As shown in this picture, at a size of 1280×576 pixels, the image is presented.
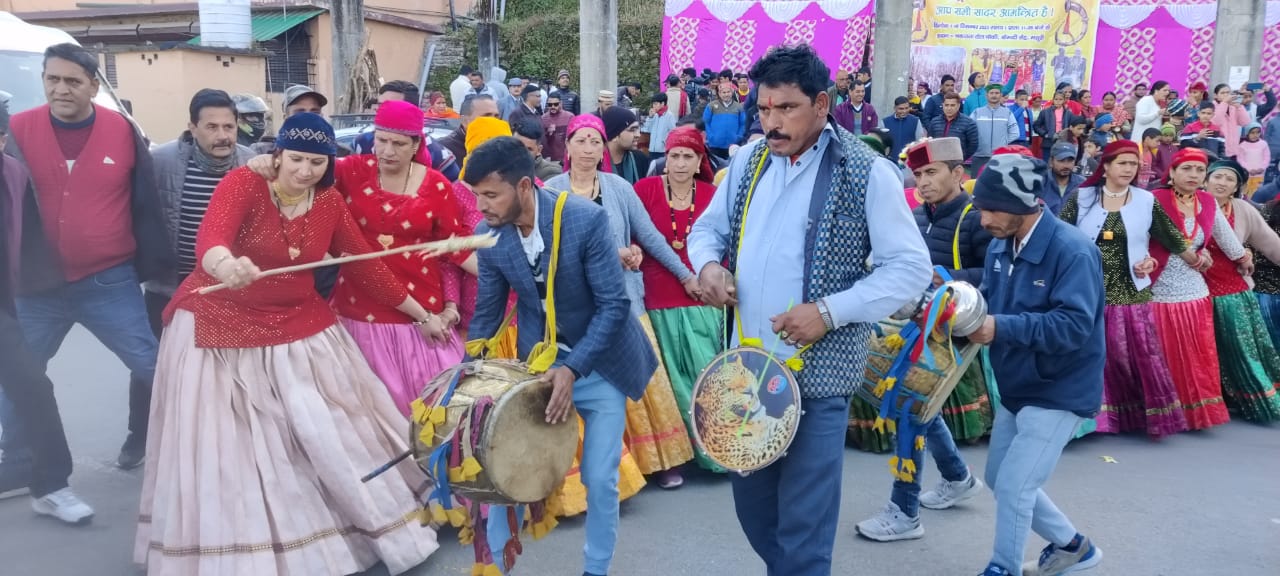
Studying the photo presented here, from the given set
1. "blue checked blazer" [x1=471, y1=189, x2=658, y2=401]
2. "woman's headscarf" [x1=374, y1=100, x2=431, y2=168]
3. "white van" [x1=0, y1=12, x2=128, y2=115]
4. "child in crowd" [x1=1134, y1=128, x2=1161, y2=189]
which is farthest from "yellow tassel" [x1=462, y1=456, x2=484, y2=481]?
"child in crowd" [x1=1134, y1=128, x2=1161, y2=189]

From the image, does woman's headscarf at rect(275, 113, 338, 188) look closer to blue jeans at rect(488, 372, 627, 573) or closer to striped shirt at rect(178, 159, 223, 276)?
striped shirt at rect(178, 159, 223, 276)

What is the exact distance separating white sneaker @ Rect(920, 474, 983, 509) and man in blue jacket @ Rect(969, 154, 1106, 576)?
3.22 ft

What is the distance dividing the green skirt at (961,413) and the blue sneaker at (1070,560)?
5.85ft

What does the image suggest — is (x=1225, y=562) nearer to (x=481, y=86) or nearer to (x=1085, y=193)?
(x=1085, y=193)

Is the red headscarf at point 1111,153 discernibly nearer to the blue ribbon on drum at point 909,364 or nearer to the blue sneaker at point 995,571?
the blue ribbon on drum at point 909,364

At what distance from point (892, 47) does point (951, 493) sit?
11.1 meters

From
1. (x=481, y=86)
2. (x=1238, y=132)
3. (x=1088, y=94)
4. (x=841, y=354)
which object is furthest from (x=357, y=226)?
(x=1088, y=94)

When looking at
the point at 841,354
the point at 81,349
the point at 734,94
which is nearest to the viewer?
the point at 841,354

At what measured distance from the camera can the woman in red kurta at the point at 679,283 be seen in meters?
5.72

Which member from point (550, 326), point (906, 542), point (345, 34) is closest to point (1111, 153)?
point (906, 542)

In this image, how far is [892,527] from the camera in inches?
188

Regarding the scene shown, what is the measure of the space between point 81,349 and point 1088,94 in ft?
51.7

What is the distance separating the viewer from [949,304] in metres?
3.40

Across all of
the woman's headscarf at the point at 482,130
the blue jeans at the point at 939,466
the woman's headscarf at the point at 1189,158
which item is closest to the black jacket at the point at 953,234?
the blue jeans at the point at 939,466
